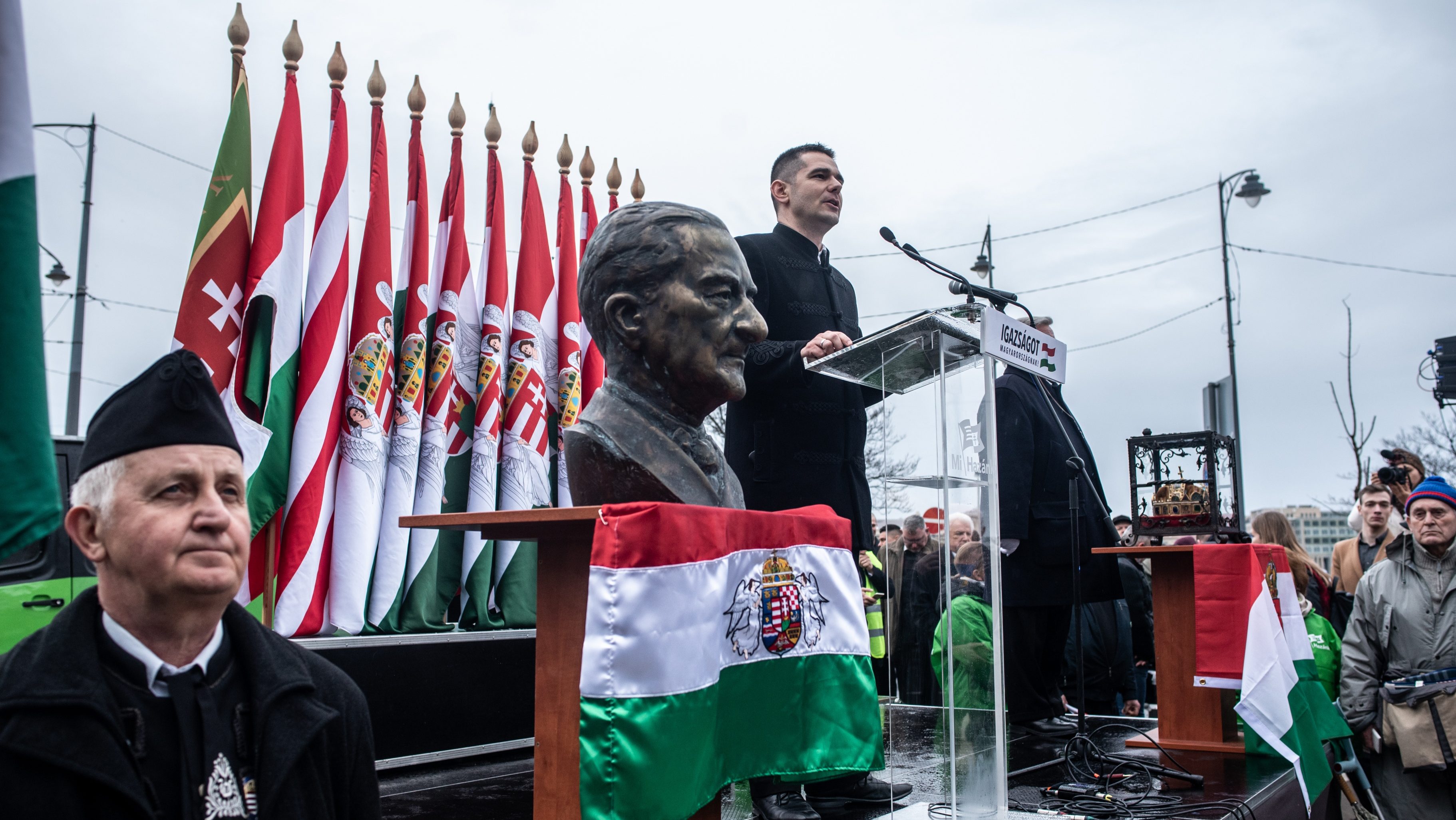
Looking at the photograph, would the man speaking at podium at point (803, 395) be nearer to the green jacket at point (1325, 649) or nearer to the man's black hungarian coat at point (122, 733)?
the man's black hungarian coat at point (122, 733)

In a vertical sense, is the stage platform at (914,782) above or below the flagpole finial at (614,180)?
below

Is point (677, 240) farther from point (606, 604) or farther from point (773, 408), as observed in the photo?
point (606, 604)

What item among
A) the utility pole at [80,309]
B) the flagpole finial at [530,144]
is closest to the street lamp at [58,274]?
the utility pole at [80,309]

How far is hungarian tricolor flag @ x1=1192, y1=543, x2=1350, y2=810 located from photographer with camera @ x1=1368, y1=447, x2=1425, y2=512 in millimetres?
1825

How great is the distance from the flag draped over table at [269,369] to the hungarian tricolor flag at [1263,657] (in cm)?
420

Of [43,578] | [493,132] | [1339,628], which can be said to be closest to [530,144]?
[493,132]

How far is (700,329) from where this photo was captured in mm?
2752

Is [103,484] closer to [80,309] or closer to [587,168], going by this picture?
[587,168]

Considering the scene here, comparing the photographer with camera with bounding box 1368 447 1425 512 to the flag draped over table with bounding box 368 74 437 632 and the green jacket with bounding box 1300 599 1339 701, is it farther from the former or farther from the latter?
the flag draped over table with bounding box 368 74 437 632

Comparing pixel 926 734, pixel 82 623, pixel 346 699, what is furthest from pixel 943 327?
pixel 82 623

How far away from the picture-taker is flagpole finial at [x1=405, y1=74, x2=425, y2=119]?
5.62m

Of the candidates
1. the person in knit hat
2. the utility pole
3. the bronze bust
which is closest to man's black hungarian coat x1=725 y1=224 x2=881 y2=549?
the bronze bust

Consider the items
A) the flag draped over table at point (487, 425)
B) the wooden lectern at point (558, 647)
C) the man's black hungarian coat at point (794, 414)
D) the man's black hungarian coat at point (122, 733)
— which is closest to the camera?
the man's black hungarian coat at point (122, 733)

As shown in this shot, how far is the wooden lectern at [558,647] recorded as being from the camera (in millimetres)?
2180
